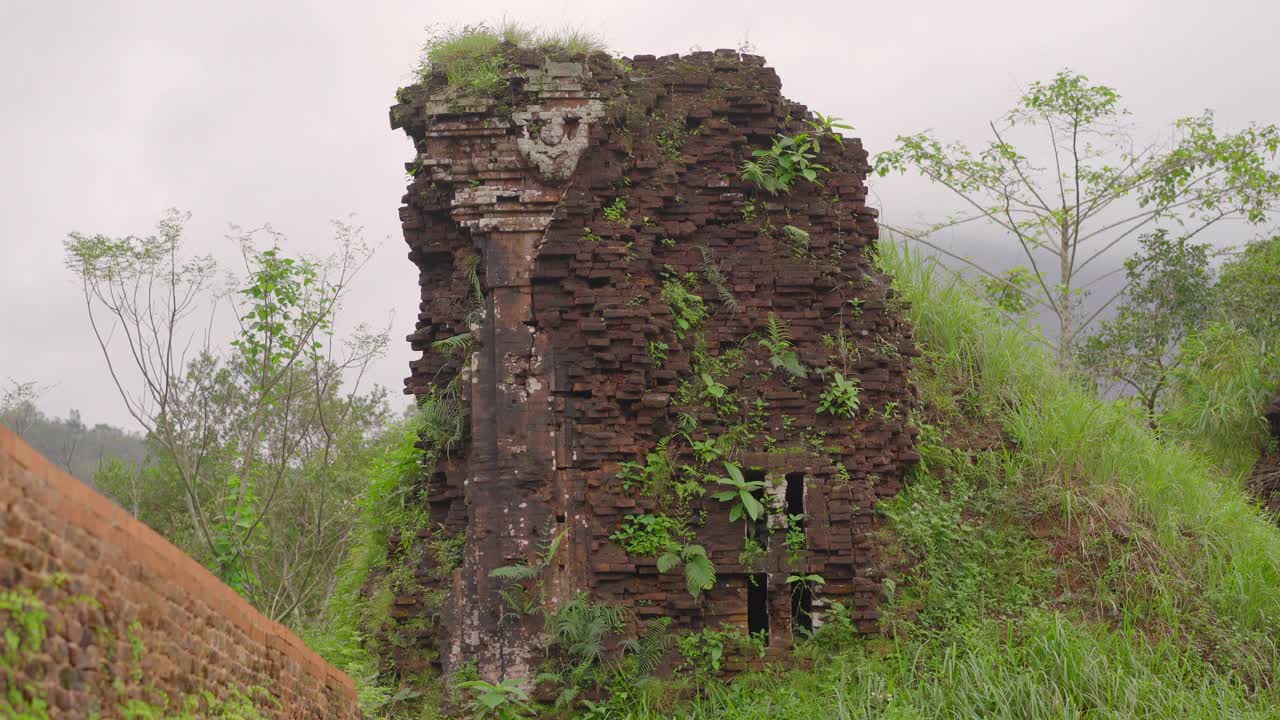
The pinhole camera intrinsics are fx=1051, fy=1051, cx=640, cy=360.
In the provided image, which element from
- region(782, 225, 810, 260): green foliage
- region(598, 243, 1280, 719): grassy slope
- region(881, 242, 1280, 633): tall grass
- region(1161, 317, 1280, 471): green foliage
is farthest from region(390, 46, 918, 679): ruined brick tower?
region(1161, 317, 1280, 471): green foliage

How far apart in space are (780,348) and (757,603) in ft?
6.63

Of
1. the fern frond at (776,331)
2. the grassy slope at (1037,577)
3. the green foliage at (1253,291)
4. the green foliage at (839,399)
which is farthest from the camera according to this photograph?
the green foliage at (1253,291)

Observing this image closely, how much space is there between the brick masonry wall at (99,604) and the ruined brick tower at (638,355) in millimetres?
3837

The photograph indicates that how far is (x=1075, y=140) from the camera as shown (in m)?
18.7

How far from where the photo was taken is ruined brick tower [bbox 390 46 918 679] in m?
7.77

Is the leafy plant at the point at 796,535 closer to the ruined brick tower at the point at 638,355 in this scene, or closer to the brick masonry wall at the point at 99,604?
the ruined brick tower at the point at 638,355

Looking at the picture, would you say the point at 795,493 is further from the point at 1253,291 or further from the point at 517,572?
the point at 1253,291

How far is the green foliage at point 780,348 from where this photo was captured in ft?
27.6

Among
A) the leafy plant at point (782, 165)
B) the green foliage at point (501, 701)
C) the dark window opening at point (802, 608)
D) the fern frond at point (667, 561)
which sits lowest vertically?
the green foliage at point (501, 701)

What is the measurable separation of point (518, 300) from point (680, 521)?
82.5 inches

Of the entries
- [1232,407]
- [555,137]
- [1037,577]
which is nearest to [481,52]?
[555,137]

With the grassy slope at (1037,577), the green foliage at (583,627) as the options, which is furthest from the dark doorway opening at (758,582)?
the green foliage at (583,627)

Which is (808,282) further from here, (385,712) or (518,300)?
(385,712)

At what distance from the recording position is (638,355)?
26.2ft
